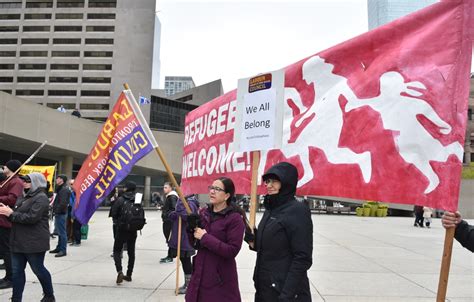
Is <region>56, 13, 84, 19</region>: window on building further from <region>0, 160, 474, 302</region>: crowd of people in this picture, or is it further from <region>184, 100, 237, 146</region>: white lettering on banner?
<region>0, 160, 474, 302</region>: crowd of people

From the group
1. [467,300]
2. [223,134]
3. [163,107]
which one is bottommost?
[467,300]

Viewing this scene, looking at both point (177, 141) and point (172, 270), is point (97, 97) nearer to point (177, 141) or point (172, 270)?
point (177, 141)

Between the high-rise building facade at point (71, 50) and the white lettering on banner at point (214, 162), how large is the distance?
6578 cm

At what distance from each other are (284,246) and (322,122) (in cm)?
109

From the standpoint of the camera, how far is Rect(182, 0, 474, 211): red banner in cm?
264

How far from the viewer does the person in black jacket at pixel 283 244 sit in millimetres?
2945

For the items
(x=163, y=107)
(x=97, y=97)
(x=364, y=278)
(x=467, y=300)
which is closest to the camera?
(x=467, y=300)

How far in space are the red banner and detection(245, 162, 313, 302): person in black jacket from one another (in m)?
0.40

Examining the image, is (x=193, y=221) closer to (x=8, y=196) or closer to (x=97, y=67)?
(x=8, y=196)

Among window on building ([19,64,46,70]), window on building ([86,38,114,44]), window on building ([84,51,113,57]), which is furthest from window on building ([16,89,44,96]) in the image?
window on building ([86,38,114,44])

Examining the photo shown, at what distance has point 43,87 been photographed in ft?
232

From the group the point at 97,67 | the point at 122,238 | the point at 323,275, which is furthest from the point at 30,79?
the point at 323,275

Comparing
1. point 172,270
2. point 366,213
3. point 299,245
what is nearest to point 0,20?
point 366,213

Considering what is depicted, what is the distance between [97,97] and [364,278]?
2693 inches
